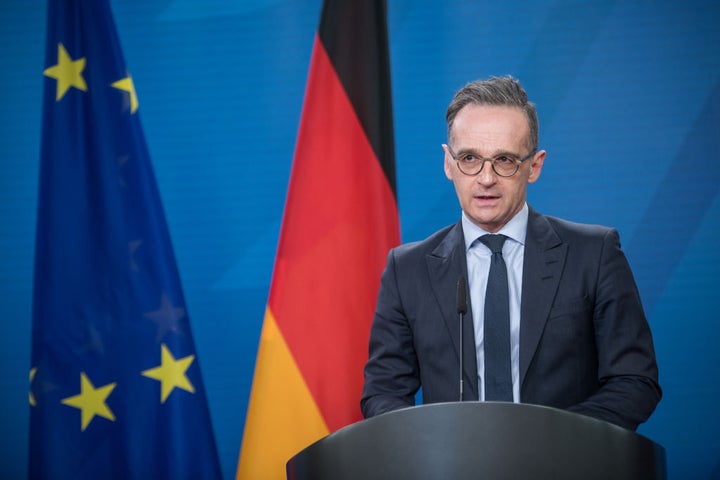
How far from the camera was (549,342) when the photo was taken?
173 centimetres

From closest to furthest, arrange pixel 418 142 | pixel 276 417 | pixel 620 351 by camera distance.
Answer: pixel 620 351 → pixel 276 417 → pixel 418 142

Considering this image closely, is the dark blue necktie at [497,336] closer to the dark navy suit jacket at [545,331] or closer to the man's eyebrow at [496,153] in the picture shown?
the dark navy suit jacket at [545,331]

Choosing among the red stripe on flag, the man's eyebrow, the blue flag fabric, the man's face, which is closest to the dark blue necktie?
the man's face

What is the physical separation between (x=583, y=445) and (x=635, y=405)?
0.59 metres

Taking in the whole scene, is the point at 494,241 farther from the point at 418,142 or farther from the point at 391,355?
the point at 418,142

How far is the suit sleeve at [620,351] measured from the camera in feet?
5.11

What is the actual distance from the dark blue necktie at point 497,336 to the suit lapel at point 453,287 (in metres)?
0.04

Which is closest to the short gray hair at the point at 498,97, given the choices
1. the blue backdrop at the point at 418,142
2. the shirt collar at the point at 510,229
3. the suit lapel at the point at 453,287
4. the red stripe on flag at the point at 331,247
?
the shirt collar at the point at 510,229

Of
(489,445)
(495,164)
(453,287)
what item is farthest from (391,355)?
(489,445)

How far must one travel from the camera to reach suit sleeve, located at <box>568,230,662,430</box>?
61.4 inches

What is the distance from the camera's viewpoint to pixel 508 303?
177 cm

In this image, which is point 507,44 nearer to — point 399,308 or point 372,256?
point 372,256

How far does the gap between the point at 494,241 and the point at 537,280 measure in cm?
15

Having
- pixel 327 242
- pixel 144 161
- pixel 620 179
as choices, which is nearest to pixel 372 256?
pixel 327 242
